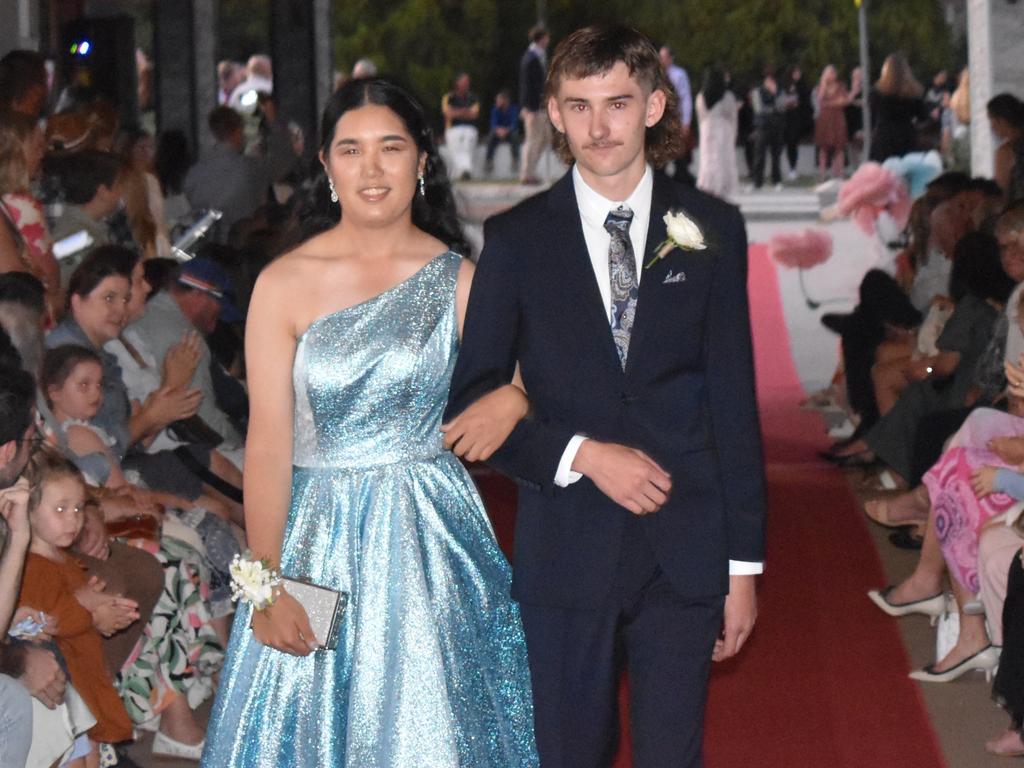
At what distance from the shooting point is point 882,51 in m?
30.6

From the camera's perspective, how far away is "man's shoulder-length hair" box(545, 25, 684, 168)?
135 inches

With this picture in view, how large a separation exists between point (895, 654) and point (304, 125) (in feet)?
47.3

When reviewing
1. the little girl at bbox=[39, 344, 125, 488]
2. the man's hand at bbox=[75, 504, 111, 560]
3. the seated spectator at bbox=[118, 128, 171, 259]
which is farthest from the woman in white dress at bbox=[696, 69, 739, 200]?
the man's hand at bbox=[75, 504, 111, 560]

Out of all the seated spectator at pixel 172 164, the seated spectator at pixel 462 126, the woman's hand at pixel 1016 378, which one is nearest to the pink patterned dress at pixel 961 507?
the woman's hand at pixel 1016 378

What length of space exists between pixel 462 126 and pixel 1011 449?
24.6 m

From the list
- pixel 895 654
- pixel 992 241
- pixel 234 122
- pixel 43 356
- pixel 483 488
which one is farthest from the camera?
pixel 234 122

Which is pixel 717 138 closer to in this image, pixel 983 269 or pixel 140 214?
pixel 140 214

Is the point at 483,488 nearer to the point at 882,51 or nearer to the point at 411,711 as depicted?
the point at 411,711

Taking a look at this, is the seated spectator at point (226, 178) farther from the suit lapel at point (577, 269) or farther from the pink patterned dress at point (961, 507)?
the suit lapel at point (577, 269)

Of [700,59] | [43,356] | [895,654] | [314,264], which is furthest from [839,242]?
[700,59]

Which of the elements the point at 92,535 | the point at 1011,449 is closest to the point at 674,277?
the point at 92,535

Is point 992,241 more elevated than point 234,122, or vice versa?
point 234,122

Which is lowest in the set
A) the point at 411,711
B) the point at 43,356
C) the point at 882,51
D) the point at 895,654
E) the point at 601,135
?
the point at 895,654

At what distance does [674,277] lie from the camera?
3424 mm
